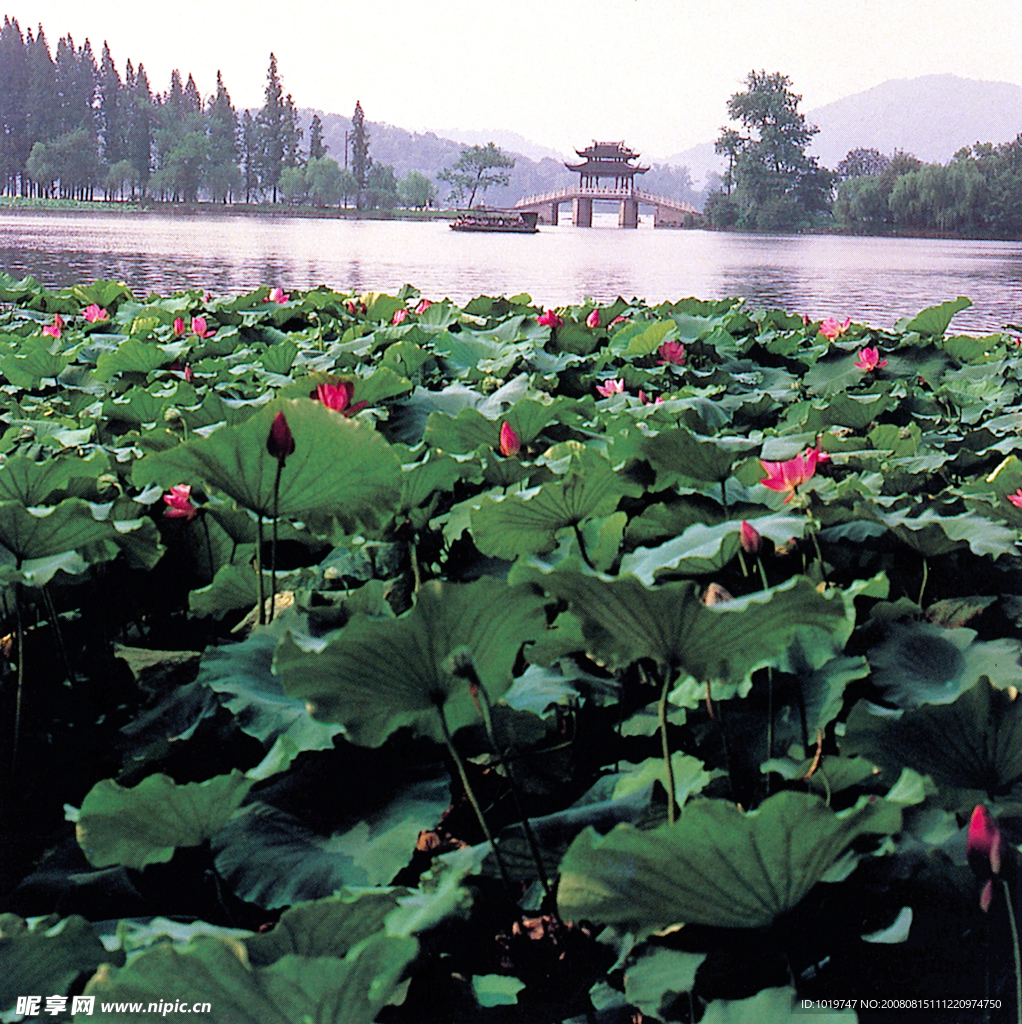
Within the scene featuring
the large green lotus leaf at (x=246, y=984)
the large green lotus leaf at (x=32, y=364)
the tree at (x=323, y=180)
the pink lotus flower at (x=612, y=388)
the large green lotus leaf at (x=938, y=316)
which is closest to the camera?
the large green lotus leaf at (x=246, y=984)

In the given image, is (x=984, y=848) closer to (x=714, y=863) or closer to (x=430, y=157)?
(x=714, y=863)

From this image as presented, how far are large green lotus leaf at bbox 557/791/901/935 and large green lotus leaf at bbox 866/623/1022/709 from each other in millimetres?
253

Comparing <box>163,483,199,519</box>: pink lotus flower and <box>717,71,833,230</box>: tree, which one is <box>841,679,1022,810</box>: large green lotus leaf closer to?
<box>163,483,199,519</box>: pink lotus flower

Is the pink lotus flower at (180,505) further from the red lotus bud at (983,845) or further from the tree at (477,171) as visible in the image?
the tree at (477,171)

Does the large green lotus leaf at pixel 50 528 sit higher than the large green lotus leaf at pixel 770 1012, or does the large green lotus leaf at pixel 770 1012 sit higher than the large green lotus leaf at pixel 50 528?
the large green lotus leaf at pixel 50 528

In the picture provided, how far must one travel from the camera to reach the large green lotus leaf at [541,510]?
A: 32.5 inches

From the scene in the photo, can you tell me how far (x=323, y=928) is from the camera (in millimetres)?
489

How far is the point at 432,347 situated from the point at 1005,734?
180 centimetres

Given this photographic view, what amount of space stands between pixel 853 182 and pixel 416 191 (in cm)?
4574

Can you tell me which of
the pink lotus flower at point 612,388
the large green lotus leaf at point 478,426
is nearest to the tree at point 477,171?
the pink lotus flower at point 612,388

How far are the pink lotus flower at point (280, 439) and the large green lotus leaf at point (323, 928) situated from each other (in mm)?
353

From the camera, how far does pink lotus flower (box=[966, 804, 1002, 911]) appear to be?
1.57 feet

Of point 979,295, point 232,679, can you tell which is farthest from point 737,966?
point 979,295

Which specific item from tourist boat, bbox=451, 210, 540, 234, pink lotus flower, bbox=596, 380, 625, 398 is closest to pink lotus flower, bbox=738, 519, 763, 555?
pink lotus flower, bbox=596, 380, 625, 398
